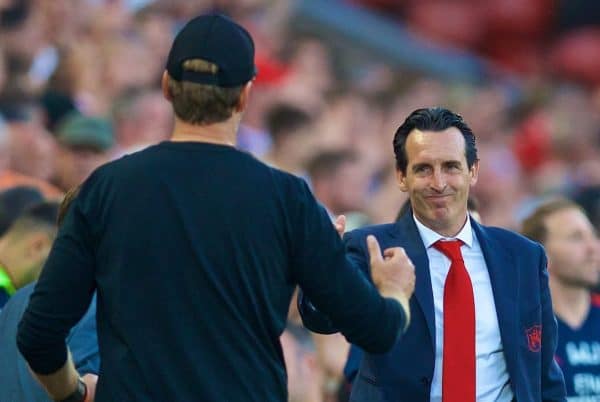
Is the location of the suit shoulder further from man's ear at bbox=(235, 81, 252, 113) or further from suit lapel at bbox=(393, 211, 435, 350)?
man's ear at bbox=(235, 81, 252, 113)

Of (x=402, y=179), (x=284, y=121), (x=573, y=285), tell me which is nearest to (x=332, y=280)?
(x=402, y=179)

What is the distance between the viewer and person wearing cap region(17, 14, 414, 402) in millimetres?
3672

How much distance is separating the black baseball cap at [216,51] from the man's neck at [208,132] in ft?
Answer: 0.34

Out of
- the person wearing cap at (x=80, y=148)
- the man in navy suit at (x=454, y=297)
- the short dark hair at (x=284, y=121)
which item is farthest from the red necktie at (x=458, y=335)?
the short dark hair at (x=284, y=121)

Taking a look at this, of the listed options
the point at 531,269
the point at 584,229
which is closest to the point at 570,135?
the point at 584,229

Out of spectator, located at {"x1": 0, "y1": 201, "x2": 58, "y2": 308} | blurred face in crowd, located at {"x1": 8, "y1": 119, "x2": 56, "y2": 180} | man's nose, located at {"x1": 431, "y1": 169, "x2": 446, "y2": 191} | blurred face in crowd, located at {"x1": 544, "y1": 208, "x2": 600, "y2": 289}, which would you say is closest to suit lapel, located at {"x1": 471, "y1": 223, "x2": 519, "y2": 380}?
man's nose, located at {"x1": 431, "y1": 169, "x2": 446, "y2": 191}

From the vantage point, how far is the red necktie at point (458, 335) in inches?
176

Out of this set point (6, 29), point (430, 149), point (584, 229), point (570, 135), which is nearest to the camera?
point (430, 149)

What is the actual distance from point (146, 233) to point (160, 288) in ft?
0.46

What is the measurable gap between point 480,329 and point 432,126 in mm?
666

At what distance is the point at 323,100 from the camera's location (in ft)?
41.3

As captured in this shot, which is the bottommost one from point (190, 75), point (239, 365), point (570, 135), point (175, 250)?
point (239, 365)

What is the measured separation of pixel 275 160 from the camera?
34.1 feet

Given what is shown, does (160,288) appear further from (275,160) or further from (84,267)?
(275,160)
